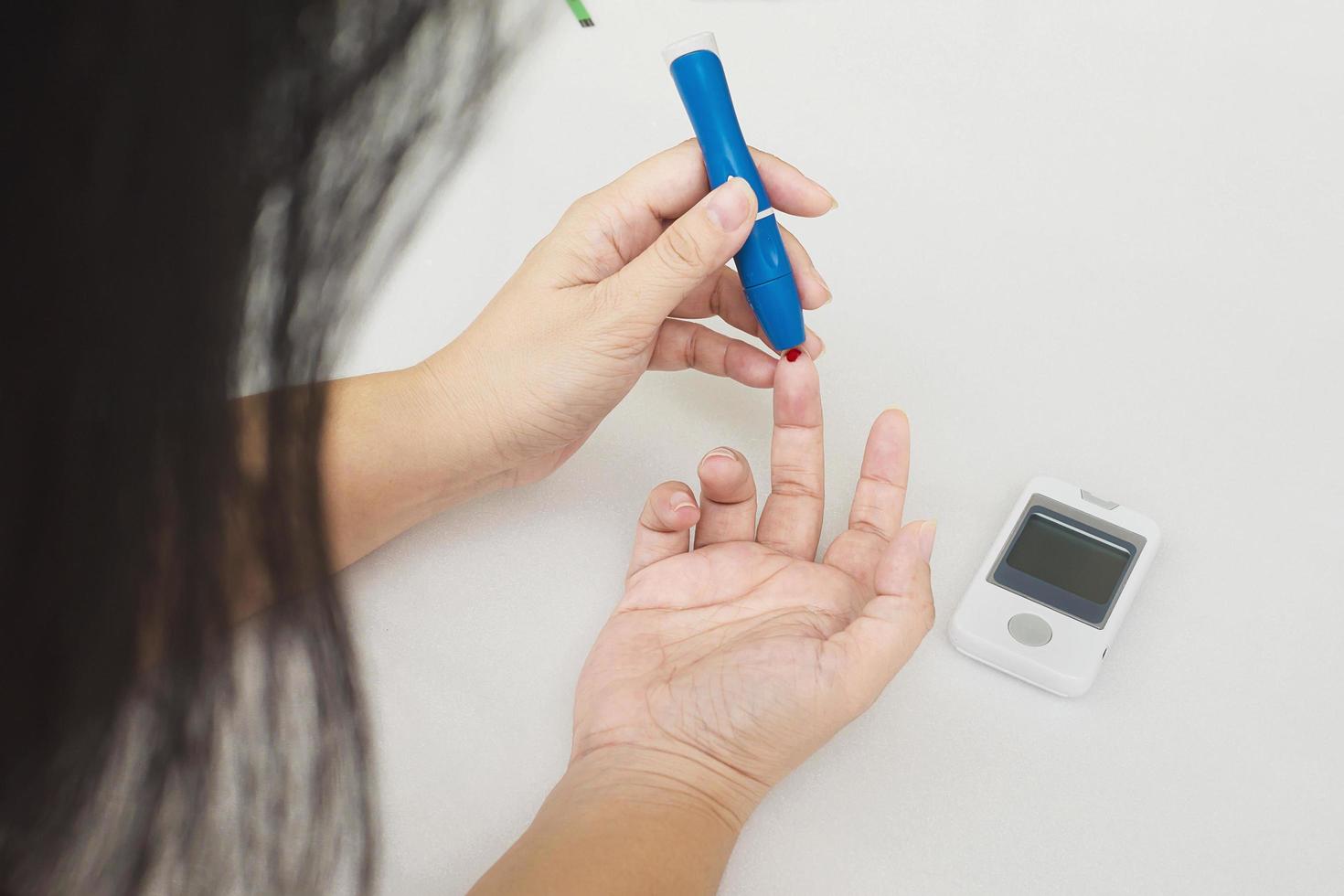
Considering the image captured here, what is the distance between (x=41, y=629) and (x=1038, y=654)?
18.1 inches

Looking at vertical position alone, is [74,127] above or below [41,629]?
above

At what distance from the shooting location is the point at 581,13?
85 cm

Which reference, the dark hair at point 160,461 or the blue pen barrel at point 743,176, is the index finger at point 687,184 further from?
the dark hair at point 160,461

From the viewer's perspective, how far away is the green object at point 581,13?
2.77 feet

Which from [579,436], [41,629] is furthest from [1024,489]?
[41,629]

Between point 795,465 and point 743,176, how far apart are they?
0.56ft

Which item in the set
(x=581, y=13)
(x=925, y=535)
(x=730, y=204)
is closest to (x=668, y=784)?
(x=925, y=535)

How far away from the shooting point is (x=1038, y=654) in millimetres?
551

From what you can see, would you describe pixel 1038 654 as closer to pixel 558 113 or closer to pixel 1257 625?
pixel 1257 625

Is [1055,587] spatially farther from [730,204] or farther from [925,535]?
[730,204]

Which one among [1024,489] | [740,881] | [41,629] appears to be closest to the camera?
[41,629]

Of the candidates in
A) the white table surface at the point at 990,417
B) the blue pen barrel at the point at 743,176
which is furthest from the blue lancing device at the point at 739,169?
the white table surface at the point at 990,417

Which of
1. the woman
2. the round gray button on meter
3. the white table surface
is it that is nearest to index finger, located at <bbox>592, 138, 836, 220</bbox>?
the woman

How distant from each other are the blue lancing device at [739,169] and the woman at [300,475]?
0.10 ft
